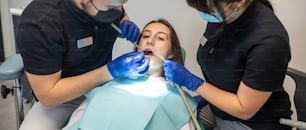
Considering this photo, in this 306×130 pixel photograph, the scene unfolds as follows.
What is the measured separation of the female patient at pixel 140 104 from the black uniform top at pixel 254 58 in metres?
0.18

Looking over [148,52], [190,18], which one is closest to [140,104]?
[148,52]

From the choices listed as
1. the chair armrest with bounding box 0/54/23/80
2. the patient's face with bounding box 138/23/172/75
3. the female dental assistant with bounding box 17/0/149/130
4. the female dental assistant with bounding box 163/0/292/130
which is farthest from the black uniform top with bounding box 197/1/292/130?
the chair armrest with bounding box 0/54/23/80

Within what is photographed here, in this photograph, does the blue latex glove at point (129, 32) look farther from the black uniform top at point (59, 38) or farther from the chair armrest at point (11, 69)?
the chair armrest at point (11, 69)

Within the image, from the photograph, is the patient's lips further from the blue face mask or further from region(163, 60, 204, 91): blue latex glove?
the blue face mask

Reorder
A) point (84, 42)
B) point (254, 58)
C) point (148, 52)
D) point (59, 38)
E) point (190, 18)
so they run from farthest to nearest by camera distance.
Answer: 1. point (190, 18)
2. point (148, 52)
3. point (84, 42)
4. point (59, 38)
5. point (254, 58)

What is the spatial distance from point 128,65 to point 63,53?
24cm

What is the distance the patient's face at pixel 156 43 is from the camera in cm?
133

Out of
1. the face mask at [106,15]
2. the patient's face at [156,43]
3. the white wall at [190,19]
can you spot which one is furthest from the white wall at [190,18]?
the face mask at [106,15]

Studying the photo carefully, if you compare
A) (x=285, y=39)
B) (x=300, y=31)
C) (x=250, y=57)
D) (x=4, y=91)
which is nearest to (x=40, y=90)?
(x=4, y=91)

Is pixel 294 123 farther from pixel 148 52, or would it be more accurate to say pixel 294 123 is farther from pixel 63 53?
pixel 63 53

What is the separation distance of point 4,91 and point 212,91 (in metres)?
0.94

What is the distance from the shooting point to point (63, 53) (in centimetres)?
118

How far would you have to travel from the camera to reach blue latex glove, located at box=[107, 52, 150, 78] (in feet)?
3.78

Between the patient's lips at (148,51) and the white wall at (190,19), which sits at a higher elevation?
the white wall at (190,19)
